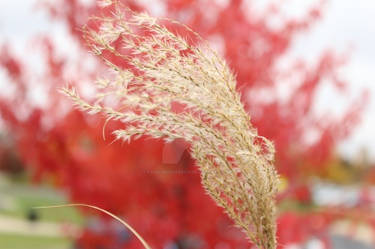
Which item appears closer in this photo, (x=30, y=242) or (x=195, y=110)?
(x=195, y=110)

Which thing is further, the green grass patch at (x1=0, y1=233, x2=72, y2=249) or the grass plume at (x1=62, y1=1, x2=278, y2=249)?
the green grass patch at (x1=0, y1=233, x2=72, y2=249)

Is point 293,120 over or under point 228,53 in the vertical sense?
under

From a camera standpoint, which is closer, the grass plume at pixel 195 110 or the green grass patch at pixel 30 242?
the grass plume at pixel 195 110

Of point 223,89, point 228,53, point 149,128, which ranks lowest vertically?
point 149,128

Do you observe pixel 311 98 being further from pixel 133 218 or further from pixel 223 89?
pixel 223 89

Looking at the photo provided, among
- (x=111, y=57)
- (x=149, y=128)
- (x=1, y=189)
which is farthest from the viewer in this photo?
(x=1, y=189)

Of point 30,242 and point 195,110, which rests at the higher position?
point 30,242

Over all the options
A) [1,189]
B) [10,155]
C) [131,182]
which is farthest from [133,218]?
[10,155]

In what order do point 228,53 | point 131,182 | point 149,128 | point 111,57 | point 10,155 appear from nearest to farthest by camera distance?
point 149,128 < point 111,57 < point 228,53 < point 131,182 < point 10,155

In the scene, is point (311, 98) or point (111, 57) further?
point (311, 98)

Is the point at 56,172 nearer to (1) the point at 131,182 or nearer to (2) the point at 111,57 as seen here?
(1) the point at 131,182
